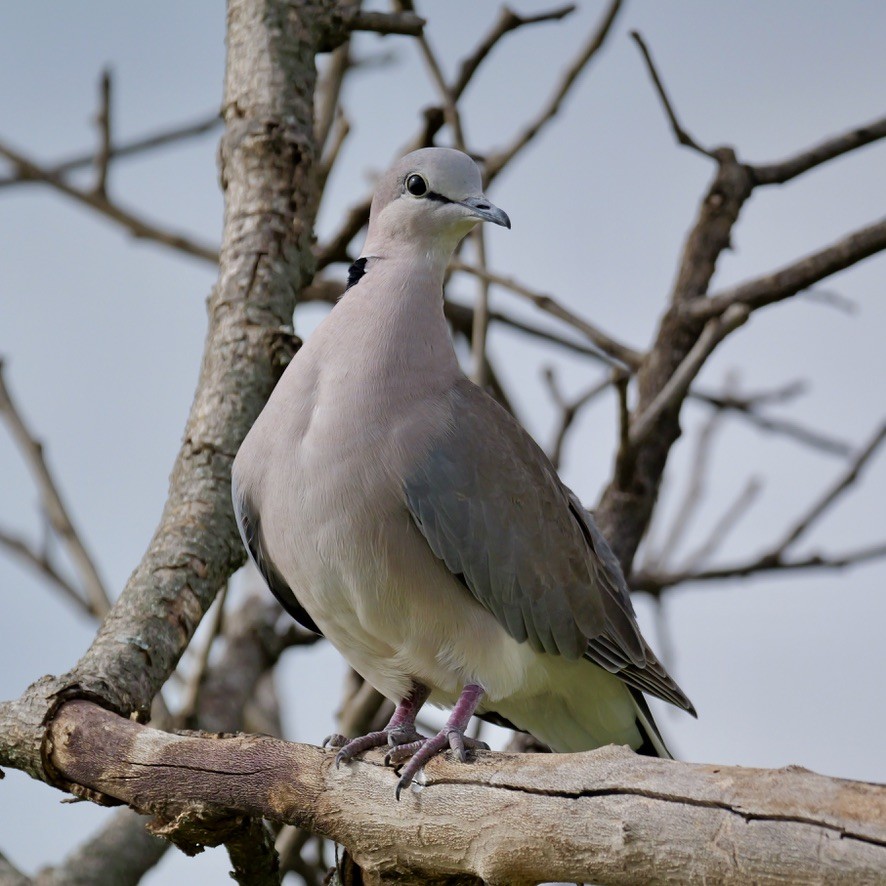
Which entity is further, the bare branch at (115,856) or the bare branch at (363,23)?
the bare branch at (363,23)

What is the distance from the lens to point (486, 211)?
3375mm

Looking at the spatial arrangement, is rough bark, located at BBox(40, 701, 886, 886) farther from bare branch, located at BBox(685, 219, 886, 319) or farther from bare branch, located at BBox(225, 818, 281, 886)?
bare branch, located at BBox(685, 219, 886, 319)

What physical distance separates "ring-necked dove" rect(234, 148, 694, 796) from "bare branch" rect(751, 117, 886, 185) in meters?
1.63

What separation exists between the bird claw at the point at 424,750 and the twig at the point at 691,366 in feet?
5.09

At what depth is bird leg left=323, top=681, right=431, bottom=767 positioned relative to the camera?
9.16ft

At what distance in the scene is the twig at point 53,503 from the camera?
414cm

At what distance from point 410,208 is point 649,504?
57.8 inches

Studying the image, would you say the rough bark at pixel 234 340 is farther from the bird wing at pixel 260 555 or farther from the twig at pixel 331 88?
the twig at pixel 331 88

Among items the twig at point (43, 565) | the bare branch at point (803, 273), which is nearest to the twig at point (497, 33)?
the bare branch at point (803, 273)

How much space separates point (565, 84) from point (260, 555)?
2.18m

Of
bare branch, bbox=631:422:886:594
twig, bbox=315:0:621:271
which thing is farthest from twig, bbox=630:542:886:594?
twig, bbox=315:0:621:271

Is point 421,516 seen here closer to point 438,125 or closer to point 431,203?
point 431,203

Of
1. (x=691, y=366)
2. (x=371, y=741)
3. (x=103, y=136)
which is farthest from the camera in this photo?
(x=103, y=136)

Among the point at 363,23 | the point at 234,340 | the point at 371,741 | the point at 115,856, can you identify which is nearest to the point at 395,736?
the point at 371,741
